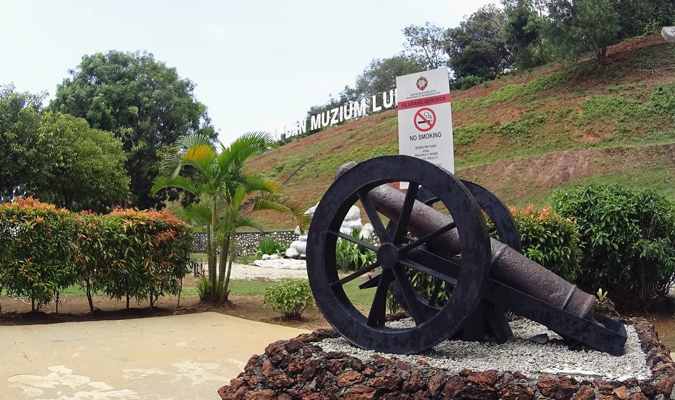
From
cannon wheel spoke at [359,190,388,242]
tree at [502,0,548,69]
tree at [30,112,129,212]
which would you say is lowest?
cannon wheel spoke at [359,190,388,242]

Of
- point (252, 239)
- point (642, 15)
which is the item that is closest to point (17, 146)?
point (252, 239)

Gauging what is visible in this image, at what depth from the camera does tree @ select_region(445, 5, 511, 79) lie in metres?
56.8

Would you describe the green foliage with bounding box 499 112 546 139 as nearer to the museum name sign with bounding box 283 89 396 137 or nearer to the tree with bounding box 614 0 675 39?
the tree with bounding box 614 0 675 39

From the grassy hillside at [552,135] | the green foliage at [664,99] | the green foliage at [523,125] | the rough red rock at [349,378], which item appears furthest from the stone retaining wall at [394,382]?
the green foliage at [523,125]

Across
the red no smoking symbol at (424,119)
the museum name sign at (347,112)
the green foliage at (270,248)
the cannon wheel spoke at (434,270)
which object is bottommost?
the green foliage at (270,248)

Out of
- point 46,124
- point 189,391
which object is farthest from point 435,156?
point 46,124

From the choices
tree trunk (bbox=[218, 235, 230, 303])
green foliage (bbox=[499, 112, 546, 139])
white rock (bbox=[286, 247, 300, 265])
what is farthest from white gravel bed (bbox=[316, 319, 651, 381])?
green foliage (bbox=[499, 112, 546, 139])

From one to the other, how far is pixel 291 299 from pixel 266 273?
8.28 meters

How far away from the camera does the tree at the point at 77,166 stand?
84.1ft

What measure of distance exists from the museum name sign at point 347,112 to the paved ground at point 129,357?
48068 mm

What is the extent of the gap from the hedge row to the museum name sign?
46.3 m

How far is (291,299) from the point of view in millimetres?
9703

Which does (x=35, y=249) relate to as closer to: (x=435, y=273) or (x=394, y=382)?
(x=435, y=273)

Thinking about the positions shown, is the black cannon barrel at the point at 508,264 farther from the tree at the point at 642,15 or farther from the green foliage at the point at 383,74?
the green foliage at the point at 383,74
